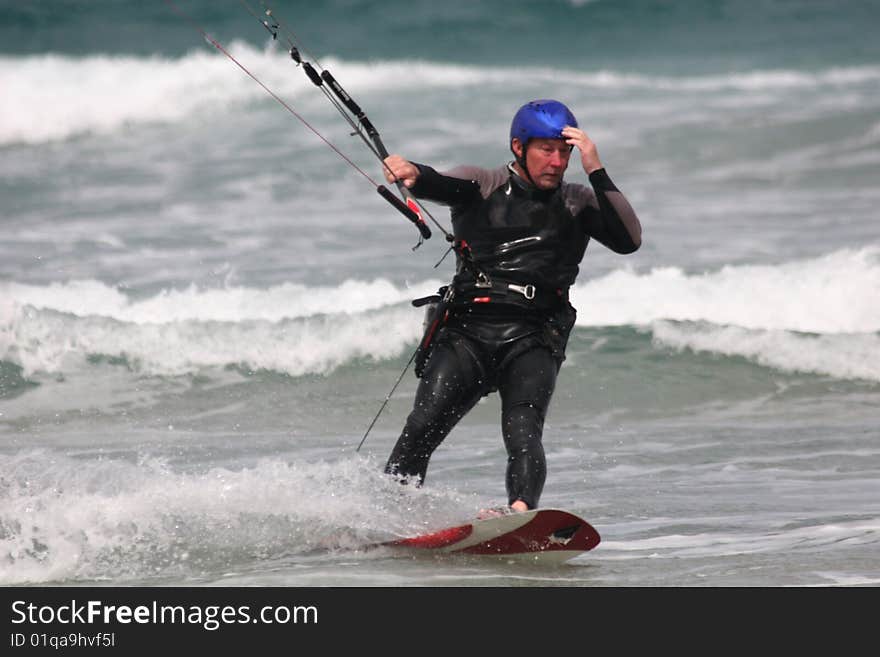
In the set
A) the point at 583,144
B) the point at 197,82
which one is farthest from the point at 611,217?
the point at 197,82

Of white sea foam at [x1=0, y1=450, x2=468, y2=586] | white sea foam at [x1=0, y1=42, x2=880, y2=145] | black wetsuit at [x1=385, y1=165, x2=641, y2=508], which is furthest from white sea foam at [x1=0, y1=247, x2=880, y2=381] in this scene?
black wetsuit at [x1=385, y1=165, x2=641, y2=508]

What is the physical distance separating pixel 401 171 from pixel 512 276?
687 millimetres

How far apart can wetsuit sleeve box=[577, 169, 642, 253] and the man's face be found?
0.51 feet

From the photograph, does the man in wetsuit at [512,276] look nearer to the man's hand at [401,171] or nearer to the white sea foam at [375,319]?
the man's hand at [401,171]

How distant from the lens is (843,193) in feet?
74.9

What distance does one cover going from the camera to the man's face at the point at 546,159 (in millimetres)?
5934

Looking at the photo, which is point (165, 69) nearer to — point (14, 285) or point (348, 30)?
point (348, 30)

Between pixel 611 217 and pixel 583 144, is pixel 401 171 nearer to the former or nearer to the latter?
pixel 583 144

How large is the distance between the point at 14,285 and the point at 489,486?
12.6 m

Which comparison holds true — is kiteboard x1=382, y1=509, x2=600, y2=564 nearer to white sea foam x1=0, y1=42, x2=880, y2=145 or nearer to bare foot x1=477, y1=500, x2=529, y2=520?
bare foot x1=477, y1=500, x2=529, y2=520

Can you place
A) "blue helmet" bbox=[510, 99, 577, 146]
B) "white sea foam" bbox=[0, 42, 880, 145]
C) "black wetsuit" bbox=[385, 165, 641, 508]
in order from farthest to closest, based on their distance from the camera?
"white sea foam" bbox=[0, 42, 880, 145] → "black wetsuit" bbox=[385, 165, 641, 508] → "blue helmet" bbox=[510, 99, 577, 146]

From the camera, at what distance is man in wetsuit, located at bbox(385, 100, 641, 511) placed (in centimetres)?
595

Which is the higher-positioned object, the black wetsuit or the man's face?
the man's face
